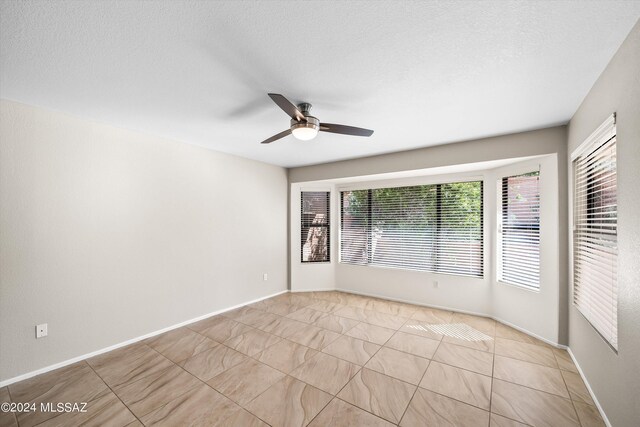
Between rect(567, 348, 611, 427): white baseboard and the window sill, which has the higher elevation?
the window sill

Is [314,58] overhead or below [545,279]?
overhead

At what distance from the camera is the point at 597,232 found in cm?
207

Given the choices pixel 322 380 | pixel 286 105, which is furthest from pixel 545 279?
pixel 286 105

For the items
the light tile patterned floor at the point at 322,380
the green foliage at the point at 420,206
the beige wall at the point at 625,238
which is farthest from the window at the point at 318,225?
the beige wall at the point at 625,238

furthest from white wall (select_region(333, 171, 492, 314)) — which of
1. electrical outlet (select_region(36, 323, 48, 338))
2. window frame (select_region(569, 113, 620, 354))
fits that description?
electrical outlet (select_region(36, 323, 48, 338))

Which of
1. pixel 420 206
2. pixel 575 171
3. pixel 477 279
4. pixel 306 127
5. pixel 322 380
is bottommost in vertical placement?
pixel 322 380

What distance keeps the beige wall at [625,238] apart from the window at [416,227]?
2143 millimetres

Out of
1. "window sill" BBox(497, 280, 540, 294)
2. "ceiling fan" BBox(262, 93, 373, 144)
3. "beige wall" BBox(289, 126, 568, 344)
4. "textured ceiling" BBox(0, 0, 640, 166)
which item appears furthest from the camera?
"window sill" BBox(497, 280, 540, 294)

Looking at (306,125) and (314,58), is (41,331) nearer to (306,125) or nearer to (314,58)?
(306,125)

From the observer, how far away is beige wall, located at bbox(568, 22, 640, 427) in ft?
4.60

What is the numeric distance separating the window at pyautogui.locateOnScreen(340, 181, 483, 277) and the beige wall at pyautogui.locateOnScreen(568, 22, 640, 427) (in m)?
2.14

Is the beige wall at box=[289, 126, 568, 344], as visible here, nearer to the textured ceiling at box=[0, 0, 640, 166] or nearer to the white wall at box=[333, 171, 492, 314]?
the white wall at box=[333, 171, 492, 314]

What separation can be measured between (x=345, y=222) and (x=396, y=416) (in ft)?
11.8

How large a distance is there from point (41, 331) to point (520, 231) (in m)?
5.40
